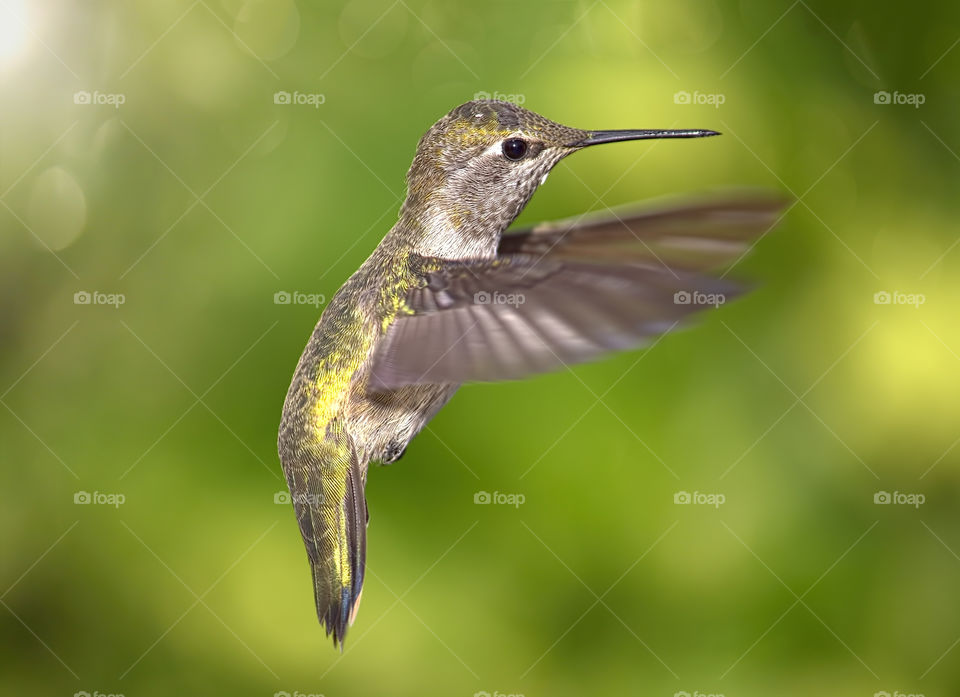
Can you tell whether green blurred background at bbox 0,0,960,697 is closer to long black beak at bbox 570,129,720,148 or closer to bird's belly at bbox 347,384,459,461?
bird's belly at bbox 347,384,459,461

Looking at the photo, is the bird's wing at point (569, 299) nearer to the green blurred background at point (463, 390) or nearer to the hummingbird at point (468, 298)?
the hummingbird at point (468, 298)

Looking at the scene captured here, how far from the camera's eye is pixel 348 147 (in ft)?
7.30

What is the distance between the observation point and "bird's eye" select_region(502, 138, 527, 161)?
939 millimetres

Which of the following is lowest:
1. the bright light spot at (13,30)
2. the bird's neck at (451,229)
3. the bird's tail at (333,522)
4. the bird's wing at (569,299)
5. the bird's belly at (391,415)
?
the bird's tail at (333,522)

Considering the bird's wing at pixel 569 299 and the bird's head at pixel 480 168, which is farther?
the bird's head at pixel 480 168

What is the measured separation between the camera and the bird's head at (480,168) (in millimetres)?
943

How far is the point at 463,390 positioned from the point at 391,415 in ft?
3.43

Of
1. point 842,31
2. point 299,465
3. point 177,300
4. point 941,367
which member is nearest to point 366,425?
point 299,465

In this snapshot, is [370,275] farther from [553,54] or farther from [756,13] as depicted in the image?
[756,13]

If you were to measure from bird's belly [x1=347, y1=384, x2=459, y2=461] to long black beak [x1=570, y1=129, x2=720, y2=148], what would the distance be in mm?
302

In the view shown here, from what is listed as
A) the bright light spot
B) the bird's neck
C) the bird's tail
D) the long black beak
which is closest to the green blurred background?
the bright light spot

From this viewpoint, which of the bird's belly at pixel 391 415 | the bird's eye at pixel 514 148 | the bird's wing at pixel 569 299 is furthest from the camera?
the bird's belly at pixel 391 415

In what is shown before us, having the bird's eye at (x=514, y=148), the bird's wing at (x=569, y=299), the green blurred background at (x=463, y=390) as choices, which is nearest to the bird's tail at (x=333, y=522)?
the bird's wing at (x=569, y=299)

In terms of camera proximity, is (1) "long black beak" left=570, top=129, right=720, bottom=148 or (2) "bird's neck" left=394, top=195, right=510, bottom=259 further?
(2) "bird's neck" left=394, top=195, right=510, bottom=259
